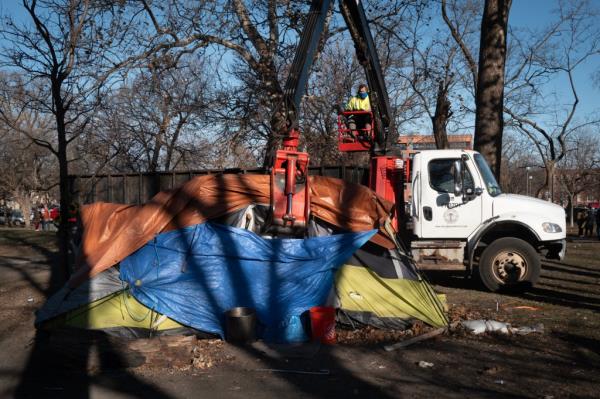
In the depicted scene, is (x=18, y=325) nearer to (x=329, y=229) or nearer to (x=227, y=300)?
(x=227, y=300)

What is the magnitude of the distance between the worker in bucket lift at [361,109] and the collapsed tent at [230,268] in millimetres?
3782

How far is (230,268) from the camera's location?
24.7ft

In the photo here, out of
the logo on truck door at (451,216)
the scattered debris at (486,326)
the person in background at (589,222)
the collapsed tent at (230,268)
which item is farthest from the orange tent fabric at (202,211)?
the person in background at (589,222)

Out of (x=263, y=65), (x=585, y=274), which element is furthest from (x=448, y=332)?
(x=263, y=65)

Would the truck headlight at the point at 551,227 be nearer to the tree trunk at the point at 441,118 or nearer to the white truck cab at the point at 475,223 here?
the white truck cab at the point at 475,223

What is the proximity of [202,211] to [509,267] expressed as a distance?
5.71m

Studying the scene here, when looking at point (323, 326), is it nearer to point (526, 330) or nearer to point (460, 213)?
point (526, 330)

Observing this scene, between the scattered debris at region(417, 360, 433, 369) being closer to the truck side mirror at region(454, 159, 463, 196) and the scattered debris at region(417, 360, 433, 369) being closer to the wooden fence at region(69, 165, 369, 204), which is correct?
the truck side mirror at region(454, 159, 463, 196)

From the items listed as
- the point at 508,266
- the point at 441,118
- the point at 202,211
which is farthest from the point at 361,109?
the point at 441,118

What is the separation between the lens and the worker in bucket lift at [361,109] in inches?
456

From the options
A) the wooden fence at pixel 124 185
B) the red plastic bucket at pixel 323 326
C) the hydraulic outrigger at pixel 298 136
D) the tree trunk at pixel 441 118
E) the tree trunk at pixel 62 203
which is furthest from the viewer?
the tree trunk at pixel 441 118

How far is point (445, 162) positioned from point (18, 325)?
301 inches

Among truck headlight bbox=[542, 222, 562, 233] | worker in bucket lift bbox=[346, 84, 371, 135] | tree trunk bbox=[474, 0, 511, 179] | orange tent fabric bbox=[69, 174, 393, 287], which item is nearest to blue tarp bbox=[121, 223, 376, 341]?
orange tent fabric bbox=[69, 174, 393, 287]

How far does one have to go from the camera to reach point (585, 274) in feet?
43.2
